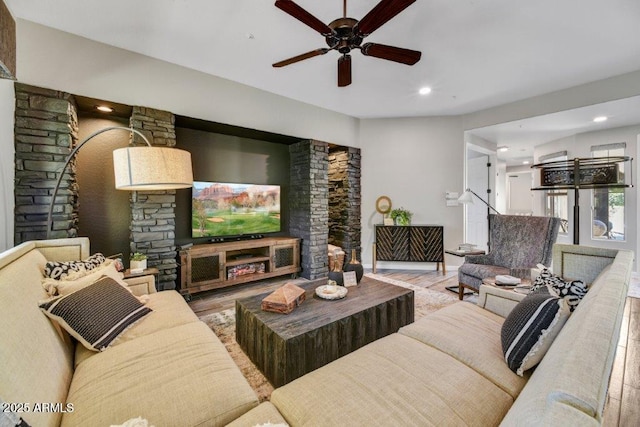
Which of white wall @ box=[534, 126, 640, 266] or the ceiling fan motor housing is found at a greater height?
the ceiling fan motor housing

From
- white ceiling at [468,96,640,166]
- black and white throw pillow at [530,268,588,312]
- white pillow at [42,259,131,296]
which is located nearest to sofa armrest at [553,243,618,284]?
black and white throw pillow at [530,268,588,312]

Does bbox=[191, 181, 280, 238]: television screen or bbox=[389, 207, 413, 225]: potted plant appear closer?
bbox=[191, 181, 280, 238]: television screen

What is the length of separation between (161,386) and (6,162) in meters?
2.45

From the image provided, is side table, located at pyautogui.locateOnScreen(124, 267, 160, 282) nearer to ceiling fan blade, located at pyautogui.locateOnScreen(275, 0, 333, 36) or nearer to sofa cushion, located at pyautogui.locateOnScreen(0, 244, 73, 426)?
sofa cushion, located at pyautogui.locateOnScreen(0, 244, 73, 426)

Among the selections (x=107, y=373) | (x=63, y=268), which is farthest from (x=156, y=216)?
(x=107, y=373)

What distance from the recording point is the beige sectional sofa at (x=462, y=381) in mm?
611

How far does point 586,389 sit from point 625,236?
19.5 feet

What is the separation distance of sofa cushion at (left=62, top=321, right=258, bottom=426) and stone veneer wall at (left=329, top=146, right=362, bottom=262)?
3.63 meters

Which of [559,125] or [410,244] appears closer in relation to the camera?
[559,125]

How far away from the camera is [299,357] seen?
63.9 inches

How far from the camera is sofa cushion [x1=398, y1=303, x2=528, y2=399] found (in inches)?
47.8

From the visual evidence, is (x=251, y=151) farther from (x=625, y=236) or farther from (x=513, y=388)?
(x=625, y=236)

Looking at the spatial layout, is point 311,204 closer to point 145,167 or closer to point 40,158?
point 145,167

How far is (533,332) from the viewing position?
47.3 inches
